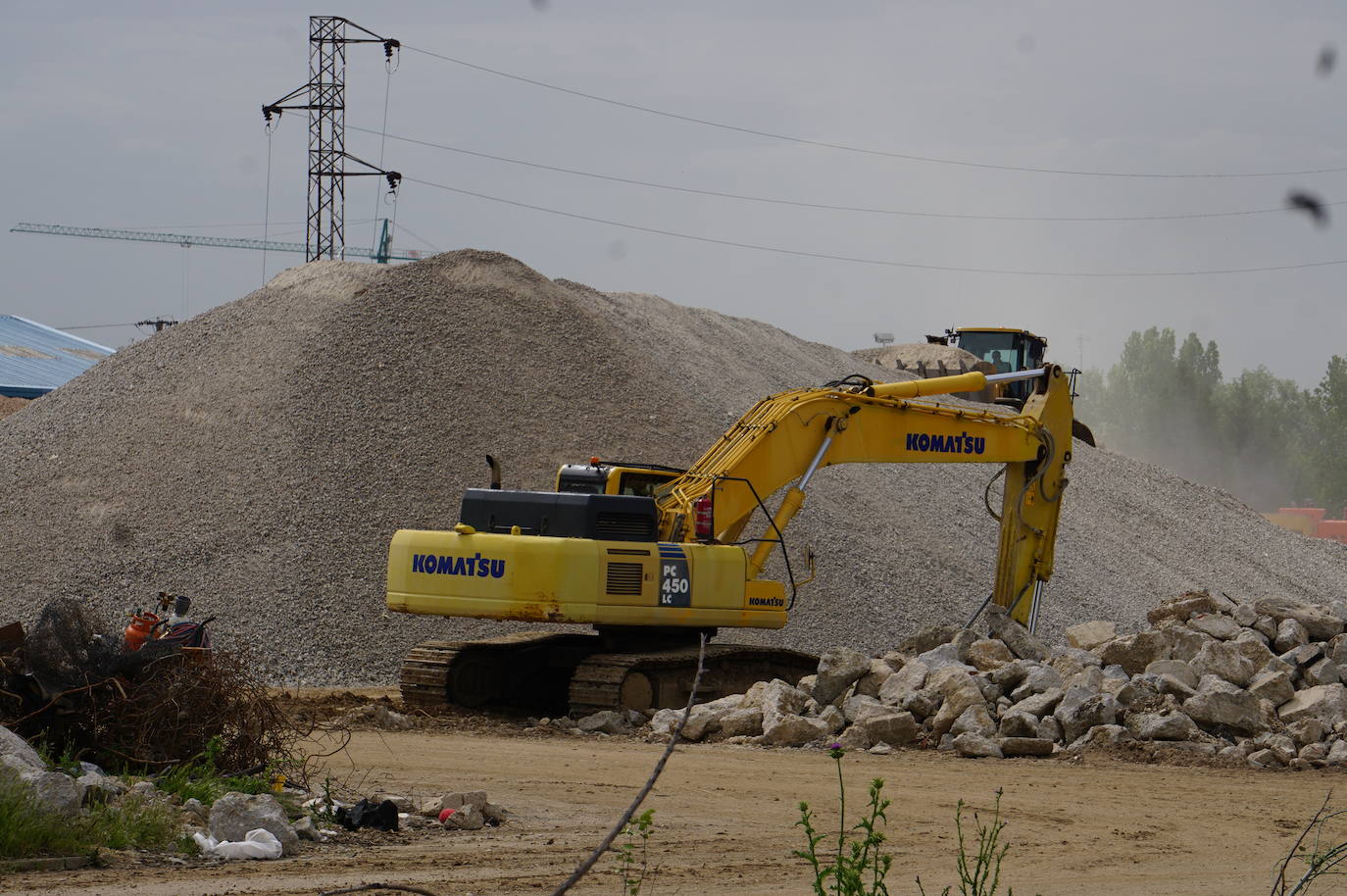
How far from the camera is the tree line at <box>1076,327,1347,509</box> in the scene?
74188 millimetres

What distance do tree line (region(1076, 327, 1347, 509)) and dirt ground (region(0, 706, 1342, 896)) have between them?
61.8 meters

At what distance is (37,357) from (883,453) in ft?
141

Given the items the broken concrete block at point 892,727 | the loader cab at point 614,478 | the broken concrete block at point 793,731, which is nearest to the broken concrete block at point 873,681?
the broken concrete block at point 892,727

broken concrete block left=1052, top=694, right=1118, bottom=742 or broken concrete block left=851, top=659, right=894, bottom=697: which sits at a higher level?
broken concrete block left=851, top=659, right=894, bottom=697

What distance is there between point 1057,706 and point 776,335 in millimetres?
23941

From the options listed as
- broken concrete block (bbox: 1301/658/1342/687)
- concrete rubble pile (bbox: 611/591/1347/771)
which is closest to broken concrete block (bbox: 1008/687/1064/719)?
concrete rubble pile (bbox: 611/591/1347/771)

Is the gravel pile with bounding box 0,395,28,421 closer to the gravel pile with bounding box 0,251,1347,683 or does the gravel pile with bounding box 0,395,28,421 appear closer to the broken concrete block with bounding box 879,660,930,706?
the gravel pile with bounding box 0,251,1347,683

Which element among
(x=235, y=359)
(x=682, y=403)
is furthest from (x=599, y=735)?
(x=235, y=359)

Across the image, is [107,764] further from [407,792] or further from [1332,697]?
[1332,697]

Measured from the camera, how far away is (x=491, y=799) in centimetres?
868

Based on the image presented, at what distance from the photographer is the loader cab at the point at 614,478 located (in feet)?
47.1

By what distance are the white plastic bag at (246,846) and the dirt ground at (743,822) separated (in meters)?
0.12

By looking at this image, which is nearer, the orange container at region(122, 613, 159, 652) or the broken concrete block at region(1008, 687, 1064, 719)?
the orange container at region(122, 613, 159, 652)

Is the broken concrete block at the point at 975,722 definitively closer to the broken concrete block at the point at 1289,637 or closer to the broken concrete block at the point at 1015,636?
the broken concrete block at the point at 1015,636
